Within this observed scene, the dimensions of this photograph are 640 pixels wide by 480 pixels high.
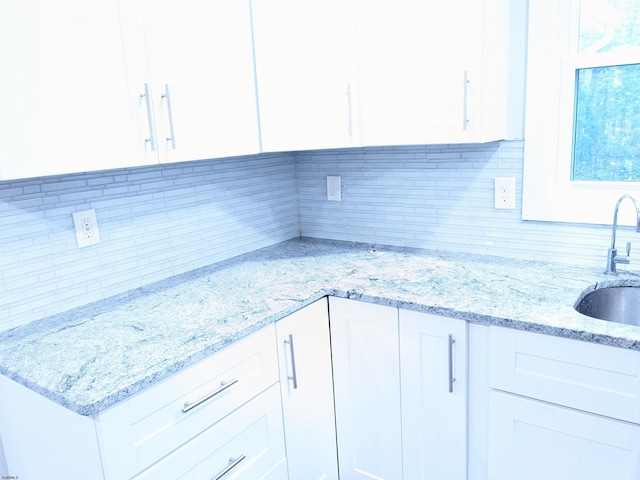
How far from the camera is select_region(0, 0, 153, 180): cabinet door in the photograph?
3.76 feet

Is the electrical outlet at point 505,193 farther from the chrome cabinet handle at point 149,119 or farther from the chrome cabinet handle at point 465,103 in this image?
the chrome cabinet handle at point 149,119

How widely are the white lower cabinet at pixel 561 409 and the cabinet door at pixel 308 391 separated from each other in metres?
0.53

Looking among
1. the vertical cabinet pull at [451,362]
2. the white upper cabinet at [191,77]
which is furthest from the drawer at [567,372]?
the white upper cabinet at [191,77]

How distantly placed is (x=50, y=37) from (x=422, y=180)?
4.45 feet

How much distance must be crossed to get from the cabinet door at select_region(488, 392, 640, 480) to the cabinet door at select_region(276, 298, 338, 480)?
1.75ft

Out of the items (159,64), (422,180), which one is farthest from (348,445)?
(159,64)

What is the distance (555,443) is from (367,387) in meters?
0.57

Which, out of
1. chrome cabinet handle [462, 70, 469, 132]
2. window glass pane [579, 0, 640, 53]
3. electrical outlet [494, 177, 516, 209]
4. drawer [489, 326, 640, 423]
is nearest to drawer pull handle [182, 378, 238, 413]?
drawer [489, 326, 640, 423]

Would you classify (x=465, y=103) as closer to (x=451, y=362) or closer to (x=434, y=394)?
(x=451, y=362)

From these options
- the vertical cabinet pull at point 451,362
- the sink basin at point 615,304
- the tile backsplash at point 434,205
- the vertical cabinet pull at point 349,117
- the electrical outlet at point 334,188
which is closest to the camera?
the vertical cabinet pull at point 451,362

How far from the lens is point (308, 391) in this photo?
1670mm

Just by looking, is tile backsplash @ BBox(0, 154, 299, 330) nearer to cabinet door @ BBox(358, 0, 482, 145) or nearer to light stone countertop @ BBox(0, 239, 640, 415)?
light stone countertop @ BBox(0, 239, 640, 415)

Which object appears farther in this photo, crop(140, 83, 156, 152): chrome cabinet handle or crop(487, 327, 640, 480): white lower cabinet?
crop(140, 83, 156, 152): chrome cabinet handle

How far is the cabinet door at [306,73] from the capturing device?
1691 millimetres
